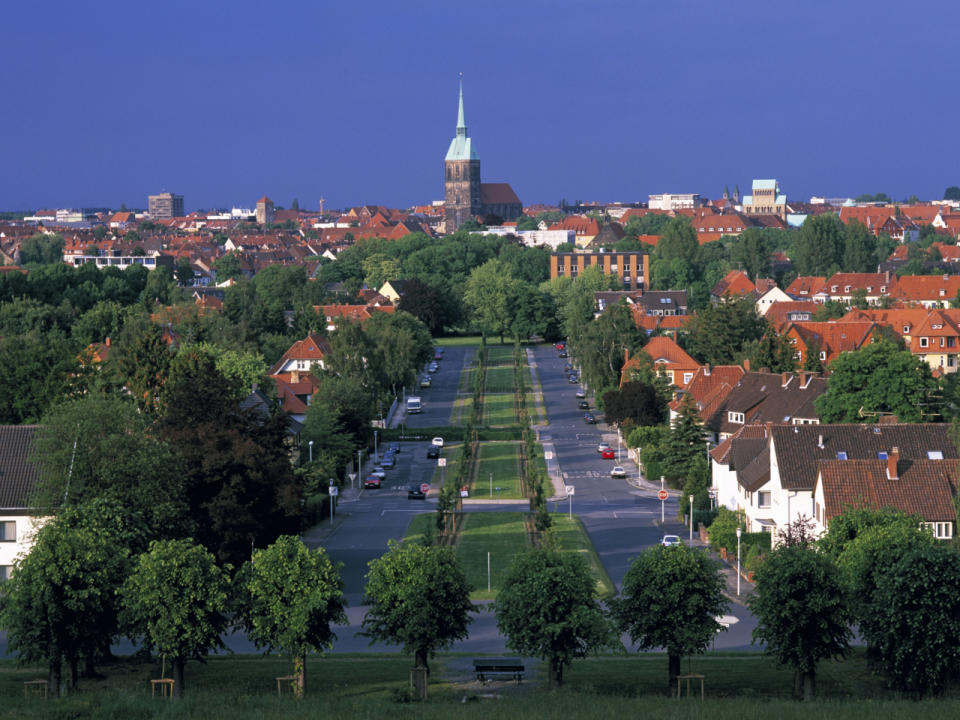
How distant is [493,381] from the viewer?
302ft

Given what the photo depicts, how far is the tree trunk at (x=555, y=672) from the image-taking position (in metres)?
29.9

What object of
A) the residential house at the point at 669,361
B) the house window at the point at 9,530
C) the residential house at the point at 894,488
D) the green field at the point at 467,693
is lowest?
the green field at the point at 467,693

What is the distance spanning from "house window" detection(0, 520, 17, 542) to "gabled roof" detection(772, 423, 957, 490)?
2168 centimetres

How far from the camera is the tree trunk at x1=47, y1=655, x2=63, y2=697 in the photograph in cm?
2997

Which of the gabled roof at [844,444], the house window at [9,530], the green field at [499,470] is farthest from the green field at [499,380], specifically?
the house window at [9,530]

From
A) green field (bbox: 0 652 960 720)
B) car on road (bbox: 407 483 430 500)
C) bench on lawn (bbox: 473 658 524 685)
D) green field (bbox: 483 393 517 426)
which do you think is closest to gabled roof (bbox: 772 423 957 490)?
green field (bbox: 0 652 960 720)

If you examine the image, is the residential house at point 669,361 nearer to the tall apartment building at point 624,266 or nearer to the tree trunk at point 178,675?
the tree trunk at point 178,675

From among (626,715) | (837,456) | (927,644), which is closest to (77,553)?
(626,715)

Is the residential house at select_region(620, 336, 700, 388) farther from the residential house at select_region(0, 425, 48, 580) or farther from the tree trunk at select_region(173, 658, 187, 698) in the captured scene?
the tree trunk at select_region(173, 658, 187, 698)

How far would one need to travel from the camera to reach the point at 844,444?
46.5m

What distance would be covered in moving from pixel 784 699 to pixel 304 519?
75.3 ft

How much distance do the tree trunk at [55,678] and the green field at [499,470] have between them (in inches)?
1111

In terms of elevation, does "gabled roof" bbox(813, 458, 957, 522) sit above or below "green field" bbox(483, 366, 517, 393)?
below

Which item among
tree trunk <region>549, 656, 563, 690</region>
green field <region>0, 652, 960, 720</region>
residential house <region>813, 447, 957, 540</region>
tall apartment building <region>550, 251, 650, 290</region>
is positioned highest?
tall apartment building <region>550, 251, 650, 290</region>
